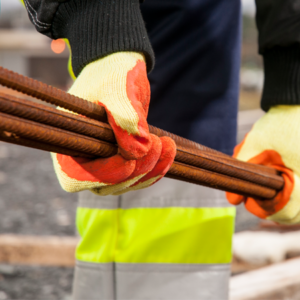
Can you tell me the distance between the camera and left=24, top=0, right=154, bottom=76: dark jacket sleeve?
84 centimetres

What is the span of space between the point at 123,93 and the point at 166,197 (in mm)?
632

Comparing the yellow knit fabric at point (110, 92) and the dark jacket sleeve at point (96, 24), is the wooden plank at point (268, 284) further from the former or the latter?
the dark jacket sleeve at point (96, 24)

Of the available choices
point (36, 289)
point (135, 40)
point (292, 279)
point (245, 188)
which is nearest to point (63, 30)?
point (135, 40)

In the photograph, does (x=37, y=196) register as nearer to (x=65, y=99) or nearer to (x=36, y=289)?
(x=36, y=289)

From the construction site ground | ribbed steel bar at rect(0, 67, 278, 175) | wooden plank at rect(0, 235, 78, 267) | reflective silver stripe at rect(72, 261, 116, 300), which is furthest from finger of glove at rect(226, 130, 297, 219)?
the construction site ground

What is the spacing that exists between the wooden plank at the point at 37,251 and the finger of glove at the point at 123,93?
162 centimetres

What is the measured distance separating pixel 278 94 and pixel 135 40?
0.71 meters

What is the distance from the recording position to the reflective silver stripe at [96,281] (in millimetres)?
1270

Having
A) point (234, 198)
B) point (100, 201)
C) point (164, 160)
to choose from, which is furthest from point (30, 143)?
point (234, 198)

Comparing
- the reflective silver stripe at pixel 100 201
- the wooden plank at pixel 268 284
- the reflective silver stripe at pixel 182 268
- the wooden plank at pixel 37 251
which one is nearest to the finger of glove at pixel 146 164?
the reflective silver stripe at pixel 100 201

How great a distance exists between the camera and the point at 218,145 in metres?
1.42

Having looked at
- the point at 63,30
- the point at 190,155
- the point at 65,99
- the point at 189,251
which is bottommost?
the point at 189,251

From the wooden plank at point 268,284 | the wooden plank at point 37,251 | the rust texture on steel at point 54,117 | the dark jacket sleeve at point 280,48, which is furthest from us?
the wooden plank at point 37,251

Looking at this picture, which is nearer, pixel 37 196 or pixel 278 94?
pixel 278 94
